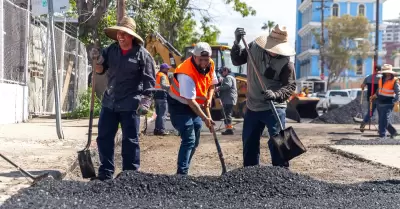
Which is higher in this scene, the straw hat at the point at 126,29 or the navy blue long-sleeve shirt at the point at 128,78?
the straw hat at the point at 126,29

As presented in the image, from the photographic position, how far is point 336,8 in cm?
8025

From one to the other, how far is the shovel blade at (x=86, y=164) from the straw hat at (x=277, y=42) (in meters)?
2.22

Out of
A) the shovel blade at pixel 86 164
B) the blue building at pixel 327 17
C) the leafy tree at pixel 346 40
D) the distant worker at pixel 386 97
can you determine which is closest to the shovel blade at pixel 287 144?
the shovel blade at pixel 86 164

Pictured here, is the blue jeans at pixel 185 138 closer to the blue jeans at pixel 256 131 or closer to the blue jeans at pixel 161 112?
the blue jeans at pixel 256 131

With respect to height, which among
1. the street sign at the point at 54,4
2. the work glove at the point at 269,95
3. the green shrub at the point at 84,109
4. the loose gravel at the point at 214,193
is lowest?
the loose gravel at the point at 214,193

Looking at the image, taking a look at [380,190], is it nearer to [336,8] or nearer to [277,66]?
[277,66]

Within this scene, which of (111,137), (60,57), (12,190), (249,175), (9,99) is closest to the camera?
(12,190)

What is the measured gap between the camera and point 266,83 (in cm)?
788

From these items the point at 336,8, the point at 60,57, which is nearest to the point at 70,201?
the point at 60,57

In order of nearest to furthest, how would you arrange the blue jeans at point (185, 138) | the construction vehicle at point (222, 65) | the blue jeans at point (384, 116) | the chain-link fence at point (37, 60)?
the blue jeans at point (185, 138) → the blue jeans at point (384, 116) → the chain-link fence at point (37, 60) → the construction vehicle at point (222, 65)

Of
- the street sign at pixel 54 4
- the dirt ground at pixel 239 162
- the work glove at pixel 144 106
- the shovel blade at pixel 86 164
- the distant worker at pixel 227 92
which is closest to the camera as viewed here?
the work glove at pixel 144 106

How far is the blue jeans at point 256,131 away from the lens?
25.7 ft

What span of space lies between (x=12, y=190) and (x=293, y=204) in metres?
2.51

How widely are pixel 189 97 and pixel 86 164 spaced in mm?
1307
